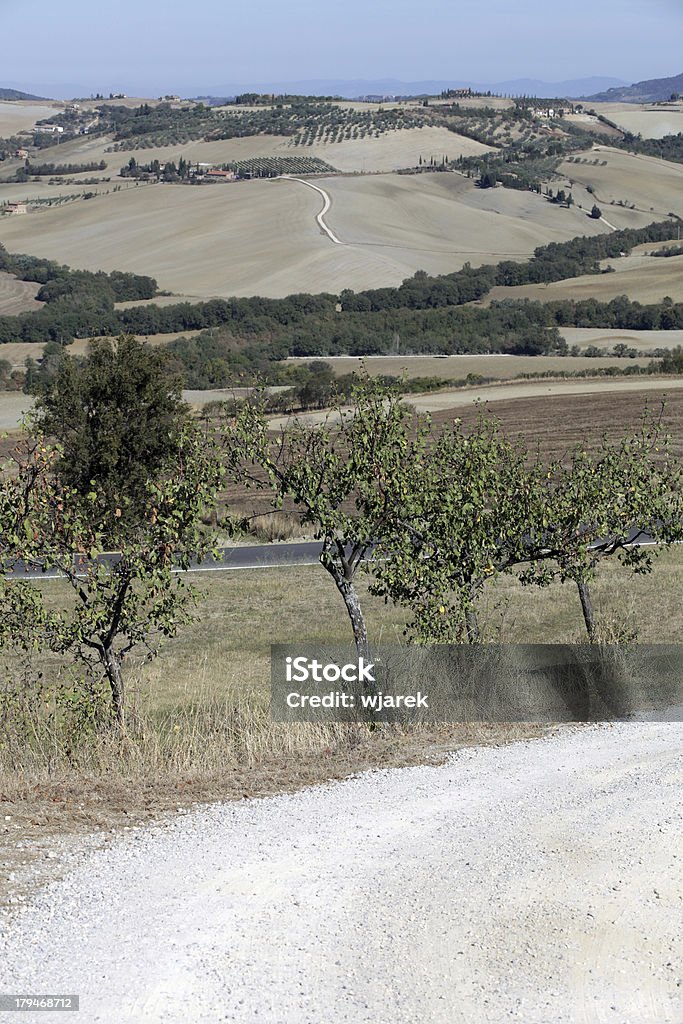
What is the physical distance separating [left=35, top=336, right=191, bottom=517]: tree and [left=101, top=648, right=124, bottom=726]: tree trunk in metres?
21.8

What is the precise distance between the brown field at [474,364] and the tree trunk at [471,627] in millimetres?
65055

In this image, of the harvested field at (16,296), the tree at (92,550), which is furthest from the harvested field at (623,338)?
the tree at (92,550)

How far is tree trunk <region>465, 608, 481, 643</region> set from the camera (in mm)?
15339

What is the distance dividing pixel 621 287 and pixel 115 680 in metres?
111

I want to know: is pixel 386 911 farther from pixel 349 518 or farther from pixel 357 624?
pixel 349 518

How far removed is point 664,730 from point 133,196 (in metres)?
175

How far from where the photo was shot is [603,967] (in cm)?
683

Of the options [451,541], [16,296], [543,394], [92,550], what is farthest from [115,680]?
[16,296]

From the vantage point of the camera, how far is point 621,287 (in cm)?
11788

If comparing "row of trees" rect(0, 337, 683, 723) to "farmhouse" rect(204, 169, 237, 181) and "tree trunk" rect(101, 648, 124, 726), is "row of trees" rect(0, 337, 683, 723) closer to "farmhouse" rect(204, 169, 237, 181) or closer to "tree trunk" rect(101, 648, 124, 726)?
"tree trunk" rect(101, 648, 124, 726)

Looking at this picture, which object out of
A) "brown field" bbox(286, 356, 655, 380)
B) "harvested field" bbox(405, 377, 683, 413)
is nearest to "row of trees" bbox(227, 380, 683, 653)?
"harvested field" bbox(405, 377, 683, 413)

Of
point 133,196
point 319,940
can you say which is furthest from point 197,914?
point 133,196

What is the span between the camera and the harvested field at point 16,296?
423 feet

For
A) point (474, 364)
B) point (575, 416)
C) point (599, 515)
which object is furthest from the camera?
point (474, 364)
